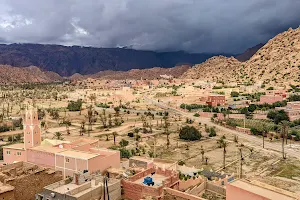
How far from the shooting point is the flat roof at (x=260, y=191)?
754 inches

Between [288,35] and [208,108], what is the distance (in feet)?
233

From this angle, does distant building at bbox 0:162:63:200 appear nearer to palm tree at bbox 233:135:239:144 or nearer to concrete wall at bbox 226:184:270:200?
concrete wall at bbox 226:184:270:200

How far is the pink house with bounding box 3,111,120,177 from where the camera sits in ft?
91.6

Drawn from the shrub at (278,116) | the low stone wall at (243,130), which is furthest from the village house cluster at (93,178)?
the shrub at (278,116)

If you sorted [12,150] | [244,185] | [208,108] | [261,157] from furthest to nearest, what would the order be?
1. [208,108]
2. [261,157]
3. [12,150]
4. [244,185]

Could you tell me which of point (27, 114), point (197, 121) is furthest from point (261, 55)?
point (27, 114)

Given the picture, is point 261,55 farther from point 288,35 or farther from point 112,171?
point 112,171

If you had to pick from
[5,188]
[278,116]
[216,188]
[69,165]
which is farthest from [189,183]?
[278,116]

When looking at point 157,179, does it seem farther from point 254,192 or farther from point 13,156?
point 13,156

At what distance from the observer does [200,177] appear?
28422 mm

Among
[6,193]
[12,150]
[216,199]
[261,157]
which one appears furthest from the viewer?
[261,157]

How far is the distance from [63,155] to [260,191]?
15.4 m

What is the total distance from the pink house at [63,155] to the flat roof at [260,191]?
37.8 ft

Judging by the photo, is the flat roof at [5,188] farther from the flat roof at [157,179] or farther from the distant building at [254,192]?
the distant building at [254,192]
